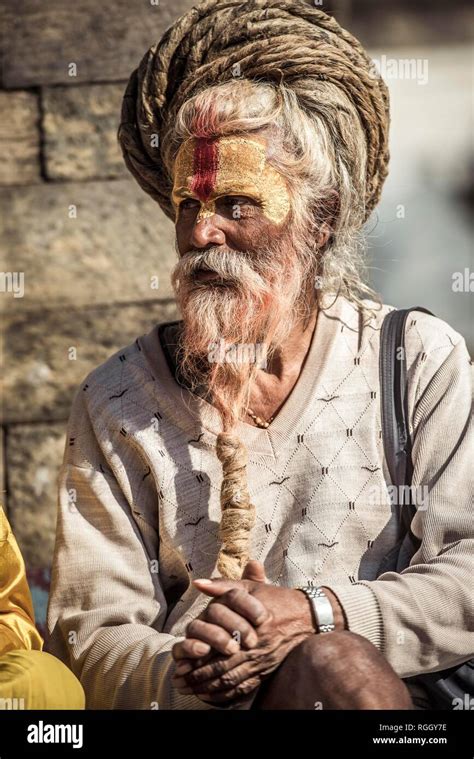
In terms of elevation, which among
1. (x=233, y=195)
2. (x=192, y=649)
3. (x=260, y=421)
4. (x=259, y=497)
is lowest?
(x=192, y=649)

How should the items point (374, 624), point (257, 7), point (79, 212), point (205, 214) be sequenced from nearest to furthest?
point (374, 624)
point (205, 214)
point (257, 7)
point (79, 212)

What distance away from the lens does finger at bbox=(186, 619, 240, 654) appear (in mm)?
3004

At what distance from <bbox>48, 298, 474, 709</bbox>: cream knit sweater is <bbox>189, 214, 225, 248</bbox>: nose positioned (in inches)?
18.5

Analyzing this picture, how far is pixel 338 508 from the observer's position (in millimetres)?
3627

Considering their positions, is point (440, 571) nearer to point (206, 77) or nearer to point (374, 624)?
point (374, 624)

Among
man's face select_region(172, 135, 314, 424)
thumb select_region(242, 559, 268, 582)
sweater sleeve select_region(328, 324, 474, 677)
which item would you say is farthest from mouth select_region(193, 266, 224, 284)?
thumb select_region(242, 559, 268, 582)

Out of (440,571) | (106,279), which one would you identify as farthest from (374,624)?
(106,279)

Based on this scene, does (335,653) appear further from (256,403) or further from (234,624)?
(256,403)

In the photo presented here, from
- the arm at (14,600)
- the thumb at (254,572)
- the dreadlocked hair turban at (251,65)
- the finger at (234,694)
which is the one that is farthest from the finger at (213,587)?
the dreadlocked hair turban at (251,65)

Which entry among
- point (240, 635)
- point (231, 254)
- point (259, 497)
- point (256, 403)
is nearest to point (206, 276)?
point (231, 254)

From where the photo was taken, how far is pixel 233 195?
12.2 ft

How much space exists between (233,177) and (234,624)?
56.0 inches

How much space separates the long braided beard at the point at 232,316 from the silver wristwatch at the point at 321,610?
1.54 ft

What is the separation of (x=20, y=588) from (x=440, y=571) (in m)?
1.21
